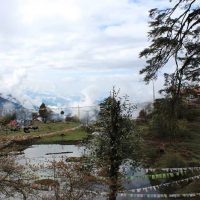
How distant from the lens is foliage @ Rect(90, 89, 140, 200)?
1312 inches

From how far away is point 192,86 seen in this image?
17953mm

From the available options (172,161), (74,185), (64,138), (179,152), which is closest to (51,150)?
(64,138)

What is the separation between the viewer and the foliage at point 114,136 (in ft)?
109

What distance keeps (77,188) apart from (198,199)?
16.0m

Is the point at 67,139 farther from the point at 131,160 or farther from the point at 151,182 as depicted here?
the point at 131,160

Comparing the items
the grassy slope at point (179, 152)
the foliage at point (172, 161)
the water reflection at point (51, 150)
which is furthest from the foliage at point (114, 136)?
the water reflection at point (51, 150)

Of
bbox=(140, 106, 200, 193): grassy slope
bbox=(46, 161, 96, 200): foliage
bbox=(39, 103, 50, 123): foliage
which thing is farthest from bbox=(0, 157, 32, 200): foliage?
bbox=(39, 103, 50, 123): foliage

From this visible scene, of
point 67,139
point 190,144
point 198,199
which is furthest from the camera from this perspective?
point 67,139

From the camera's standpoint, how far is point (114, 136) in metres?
33.7

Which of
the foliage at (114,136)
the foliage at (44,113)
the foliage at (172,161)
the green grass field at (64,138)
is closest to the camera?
the foliage at (114,136)

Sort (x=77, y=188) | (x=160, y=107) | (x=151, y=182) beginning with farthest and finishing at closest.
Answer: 1. (x=151, y=182)
2. (x=77, y=188)
3. (x=160, y=107)

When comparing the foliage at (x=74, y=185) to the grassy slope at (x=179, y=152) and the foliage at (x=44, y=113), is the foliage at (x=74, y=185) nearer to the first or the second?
the grassy slope at (x=179, y=152)

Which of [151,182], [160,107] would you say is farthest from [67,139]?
[160,107]

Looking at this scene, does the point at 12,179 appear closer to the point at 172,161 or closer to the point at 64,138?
the point at 172,161
